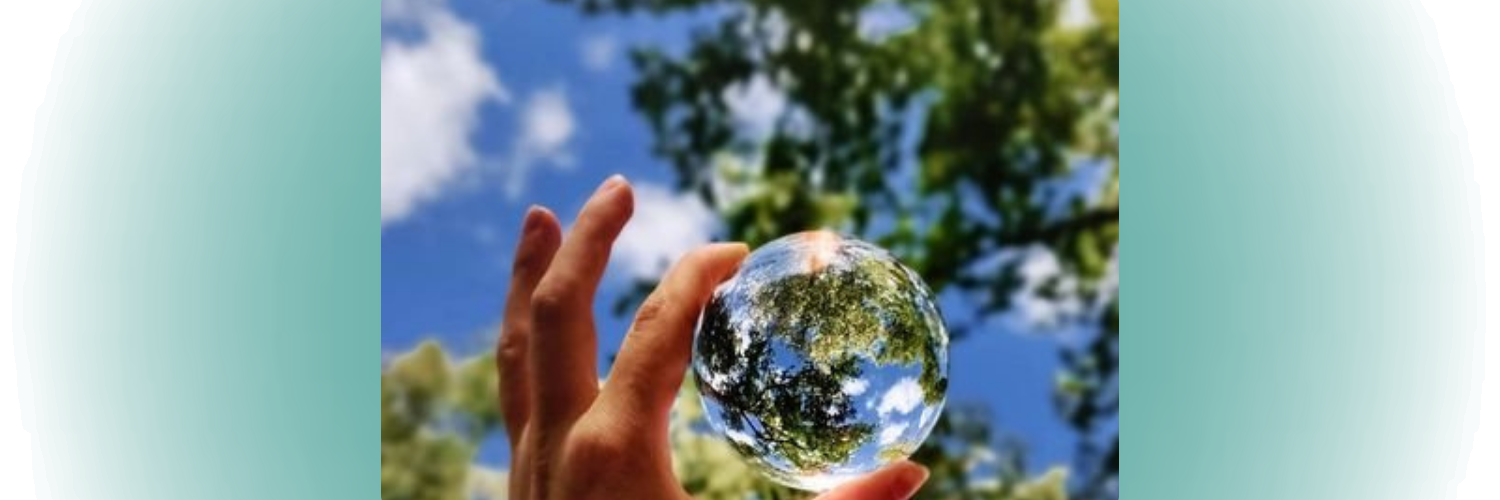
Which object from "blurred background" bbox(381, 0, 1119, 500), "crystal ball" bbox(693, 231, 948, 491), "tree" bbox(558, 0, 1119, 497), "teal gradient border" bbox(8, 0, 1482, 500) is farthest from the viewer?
"tree" bbox(558, 0, 1119, 497)

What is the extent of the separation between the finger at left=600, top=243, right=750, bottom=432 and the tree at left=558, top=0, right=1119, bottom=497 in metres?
2.24

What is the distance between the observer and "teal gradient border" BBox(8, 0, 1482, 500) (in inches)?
136

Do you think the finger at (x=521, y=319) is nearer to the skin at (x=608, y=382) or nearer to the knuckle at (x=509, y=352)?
the knuckle at (x=509, y=352)

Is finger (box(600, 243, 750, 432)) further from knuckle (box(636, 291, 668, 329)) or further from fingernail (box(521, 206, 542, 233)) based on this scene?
fingernail (box(521, 206, 542, 233))

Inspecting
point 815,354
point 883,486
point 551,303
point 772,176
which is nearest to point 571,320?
point 551,303

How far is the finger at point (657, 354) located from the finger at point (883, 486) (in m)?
0.22

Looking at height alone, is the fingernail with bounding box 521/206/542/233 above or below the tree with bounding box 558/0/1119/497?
below

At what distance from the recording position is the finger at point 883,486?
167 cm
